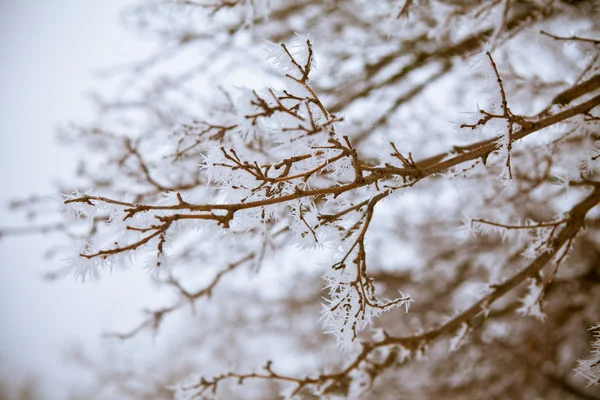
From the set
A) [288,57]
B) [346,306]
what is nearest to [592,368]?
[346,306]

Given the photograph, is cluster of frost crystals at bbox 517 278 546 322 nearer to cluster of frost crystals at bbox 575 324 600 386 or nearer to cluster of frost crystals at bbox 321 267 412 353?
cluster of frost crystals at bbox 575 324 600 386

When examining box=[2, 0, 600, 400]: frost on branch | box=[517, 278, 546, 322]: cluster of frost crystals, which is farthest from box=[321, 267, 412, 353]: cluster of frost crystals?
box=[517, 278, 546, 322]: cluster of frost crystals

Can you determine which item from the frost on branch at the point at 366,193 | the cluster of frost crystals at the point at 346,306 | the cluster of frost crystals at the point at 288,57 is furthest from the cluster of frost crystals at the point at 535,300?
the cluster of frost crystals at the point at 288,57

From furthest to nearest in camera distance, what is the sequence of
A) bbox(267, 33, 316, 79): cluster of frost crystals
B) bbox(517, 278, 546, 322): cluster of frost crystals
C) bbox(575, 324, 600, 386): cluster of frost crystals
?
bbox(517, 278, 546, 322): cluster of frost crystals, bbox(575, 324, 600, 386): cluster of frost crystals, bbox(267, 33, 316, 79): cluster of frost crystals

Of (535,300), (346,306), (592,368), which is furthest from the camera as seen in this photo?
(535,300)

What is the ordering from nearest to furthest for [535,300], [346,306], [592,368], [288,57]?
[288,57] < [346,306] < [592,368] < [535,300]

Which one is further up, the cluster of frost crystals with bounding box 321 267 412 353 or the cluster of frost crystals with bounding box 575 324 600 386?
the cluster of frost crystals with bounding box 321 267 412 353

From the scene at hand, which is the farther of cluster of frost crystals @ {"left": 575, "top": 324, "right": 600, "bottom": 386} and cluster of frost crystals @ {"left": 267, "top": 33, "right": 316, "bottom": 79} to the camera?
cluster of frost crystals @ {"left": 575, "top": 324, "right": 600, "bottom": 386}

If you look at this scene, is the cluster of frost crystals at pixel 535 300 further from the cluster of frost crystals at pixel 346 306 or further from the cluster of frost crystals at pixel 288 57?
the cluster of frost crystals at pixel 288 57

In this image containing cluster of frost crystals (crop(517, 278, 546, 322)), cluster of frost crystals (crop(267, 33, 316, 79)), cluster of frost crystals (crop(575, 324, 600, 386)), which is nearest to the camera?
cluster of frost crystals (crop(267, 33, 316, 79))

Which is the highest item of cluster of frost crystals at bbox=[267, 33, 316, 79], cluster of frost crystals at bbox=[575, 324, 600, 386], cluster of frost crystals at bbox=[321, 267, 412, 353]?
cluster of frost crystals at bbox=[267, 33, 316, 79]

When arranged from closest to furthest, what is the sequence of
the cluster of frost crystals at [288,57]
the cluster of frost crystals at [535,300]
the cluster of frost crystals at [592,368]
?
the cluster of frost crystals at [288,57] → the cluster of frost crystals at [592,368] → the cluster of frost crystals at [535,300]

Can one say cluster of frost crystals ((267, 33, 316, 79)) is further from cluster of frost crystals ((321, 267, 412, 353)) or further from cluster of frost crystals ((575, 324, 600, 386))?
cluster of frost crystals ((575, 324, 600, 386))

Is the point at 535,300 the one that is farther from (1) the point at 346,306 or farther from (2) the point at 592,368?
(1) the point at 346,306
